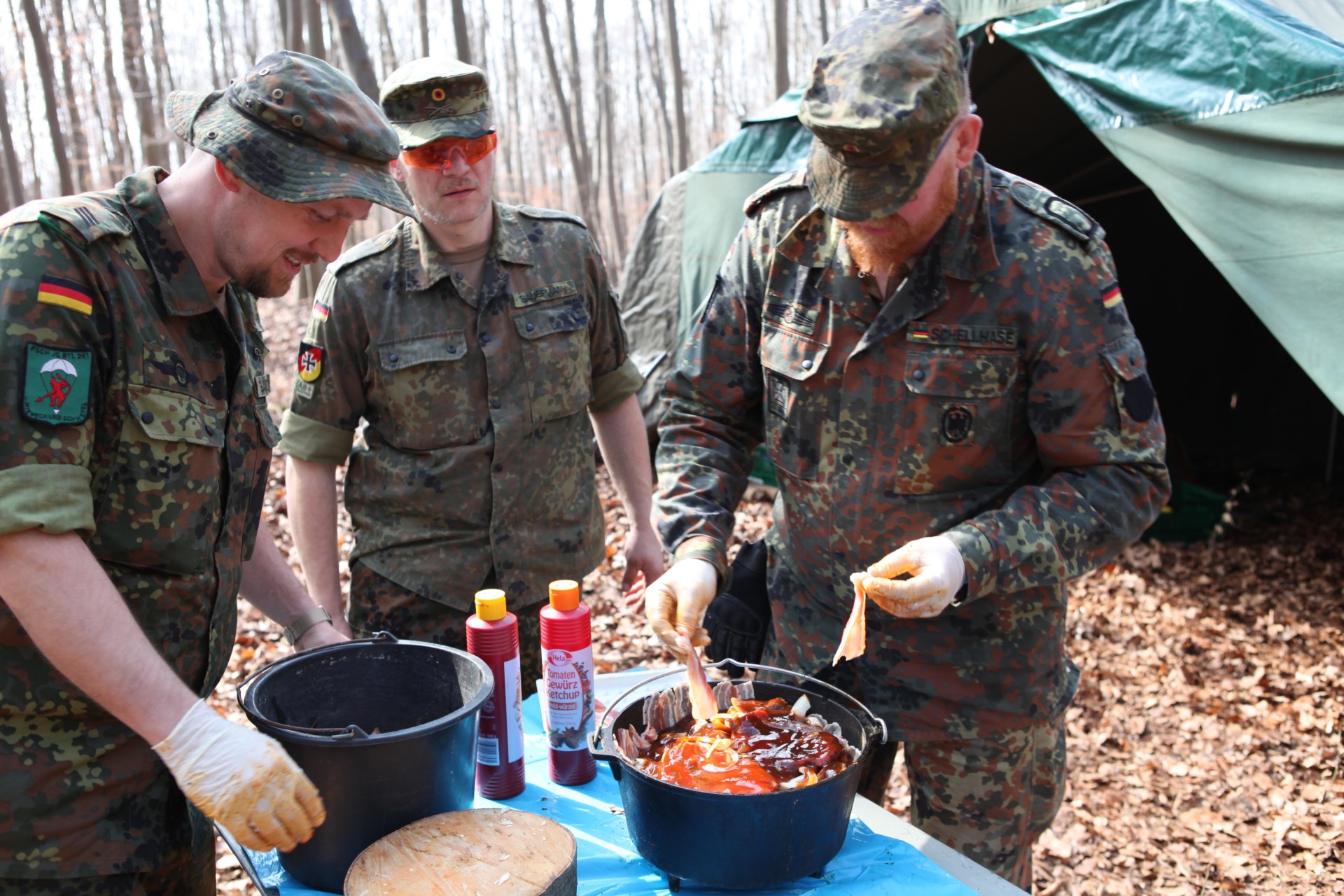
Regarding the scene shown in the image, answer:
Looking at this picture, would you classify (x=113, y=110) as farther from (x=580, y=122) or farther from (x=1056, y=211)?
(x=1056, y=211)

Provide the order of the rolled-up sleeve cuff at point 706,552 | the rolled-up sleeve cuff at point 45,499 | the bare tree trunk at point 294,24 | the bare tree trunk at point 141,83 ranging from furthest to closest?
the bare tree trunk at point 141,83 < the bare tree trunk at point 294,24 < the rolled-up sleeve cuff at point 706,552 < the rolled-up sleeve cuff at point 45,499

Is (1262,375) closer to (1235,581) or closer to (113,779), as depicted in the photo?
(1235,581)

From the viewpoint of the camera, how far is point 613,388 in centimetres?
310

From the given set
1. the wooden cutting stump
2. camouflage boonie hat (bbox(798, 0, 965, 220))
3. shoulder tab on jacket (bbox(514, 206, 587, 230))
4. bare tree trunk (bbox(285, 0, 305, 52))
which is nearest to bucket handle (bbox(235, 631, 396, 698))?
the wooden cutting stump

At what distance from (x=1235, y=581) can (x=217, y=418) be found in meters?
5.74

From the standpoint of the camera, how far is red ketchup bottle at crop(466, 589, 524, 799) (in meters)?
1.82

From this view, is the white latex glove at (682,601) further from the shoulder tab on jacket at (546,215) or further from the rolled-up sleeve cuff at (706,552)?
the shoulder tab on jacket at (546,215)

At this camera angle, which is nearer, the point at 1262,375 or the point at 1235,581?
the point at 1235,581

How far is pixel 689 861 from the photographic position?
1577mm

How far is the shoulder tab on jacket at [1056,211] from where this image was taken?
2.02m

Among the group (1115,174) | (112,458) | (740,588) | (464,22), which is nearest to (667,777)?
(740,588)

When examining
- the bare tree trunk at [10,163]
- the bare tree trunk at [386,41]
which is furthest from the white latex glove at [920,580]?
the bare tree trunk at [386,41]

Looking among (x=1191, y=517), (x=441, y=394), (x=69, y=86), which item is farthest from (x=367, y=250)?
(x=69, y=86)

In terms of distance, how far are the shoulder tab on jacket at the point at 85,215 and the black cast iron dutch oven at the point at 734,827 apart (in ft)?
4.05
